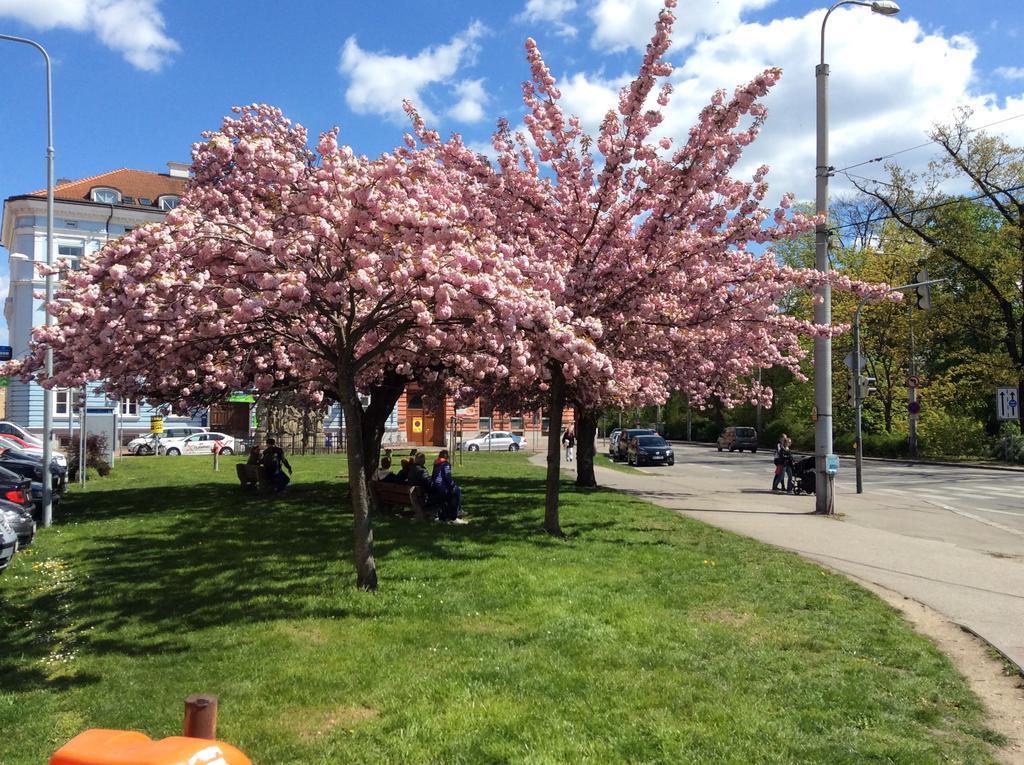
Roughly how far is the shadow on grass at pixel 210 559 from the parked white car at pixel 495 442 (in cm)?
3083

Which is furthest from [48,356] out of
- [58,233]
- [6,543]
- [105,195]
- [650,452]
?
[105,195]

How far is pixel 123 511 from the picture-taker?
1508cm

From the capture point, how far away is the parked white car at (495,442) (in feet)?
157

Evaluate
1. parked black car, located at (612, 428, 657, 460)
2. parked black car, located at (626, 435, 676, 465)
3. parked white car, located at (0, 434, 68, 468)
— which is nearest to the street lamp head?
parked white car, located at (0, 434, 68, 468)

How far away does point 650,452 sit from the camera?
36750 millimetres

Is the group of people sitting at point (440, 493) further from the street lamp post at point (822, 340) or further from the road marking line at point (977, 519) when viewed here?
the road marking line at point (977, 519)

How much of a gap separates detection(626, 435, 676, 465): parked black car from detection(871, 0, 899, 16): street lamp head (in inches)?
937

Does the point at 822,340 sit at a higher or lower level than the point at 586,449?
higher

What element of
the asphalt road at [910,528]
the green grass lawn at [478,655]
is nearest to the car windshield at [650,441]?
the asphalt road at [910,528]

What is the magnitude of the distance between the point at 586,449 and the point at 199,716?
19.5 meters

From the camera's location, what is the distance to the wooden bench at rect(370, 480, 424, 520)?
12727mm

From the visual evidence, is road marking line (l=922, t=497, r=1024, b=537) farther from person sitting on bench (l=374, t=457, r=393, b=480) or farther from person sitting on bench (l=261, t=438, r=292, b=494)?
person sitting on bench (l=261, t=438, r=292, b=494)

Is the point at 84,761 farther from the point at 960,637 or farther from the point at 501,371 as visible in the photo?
the point at 501,371

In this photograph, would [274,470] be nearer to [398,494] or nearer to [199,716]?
[398,494]
